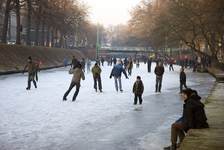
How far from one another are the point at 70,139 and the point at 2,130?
1.84 metres

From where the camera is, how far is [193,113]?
5125 millimetres

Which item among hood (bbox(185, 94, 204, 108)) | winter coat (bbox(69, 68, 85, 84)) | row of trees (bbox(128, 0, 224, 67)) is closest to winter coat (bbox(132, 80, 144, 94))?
winter coat (bbox(69, 68, 85, 84))

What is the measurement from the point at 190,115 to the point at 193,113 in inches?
2.9

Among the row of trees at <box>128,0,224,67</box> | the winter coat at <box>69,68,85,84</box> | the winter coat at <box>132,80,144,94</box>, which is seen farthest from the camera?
the row of trees at <box>128,0,224,67</box>

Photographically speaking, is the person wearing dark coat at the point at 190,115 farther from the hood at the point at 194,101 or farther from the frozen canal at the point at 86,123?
the frozen canal at the point at 86,123

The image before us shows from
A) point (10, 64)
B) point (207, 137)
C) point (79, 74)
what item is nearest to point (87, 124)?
point (207, 137)

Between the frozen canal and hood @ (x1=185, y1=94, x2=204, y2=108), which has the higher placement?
hood @ (x1=185, y1=94, x2=204, y2=108)

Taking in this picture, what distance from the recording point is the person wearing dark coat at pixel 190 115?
5020mm

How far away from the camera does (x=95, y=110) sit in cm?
944

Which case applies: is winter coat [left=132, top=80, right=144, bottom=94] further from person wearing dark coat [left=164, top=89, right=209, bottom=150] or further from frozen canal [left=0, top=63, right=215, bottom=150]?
person wearing dark coat [left=164, top=89, right=209, bottom=150]

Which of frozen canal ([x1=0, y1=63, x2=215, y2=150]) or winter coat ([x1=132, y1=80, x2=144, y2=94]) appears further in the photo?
winter coat ([x1=132, y1=80, x2=144, y2=94])

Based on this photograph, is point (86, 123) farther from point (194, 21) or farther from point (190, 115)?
point (194, 21)

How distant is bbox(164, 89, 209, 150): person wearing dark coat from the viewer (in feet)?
16.5

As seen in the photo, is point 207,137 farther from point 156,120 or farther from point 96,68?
point 96,68
